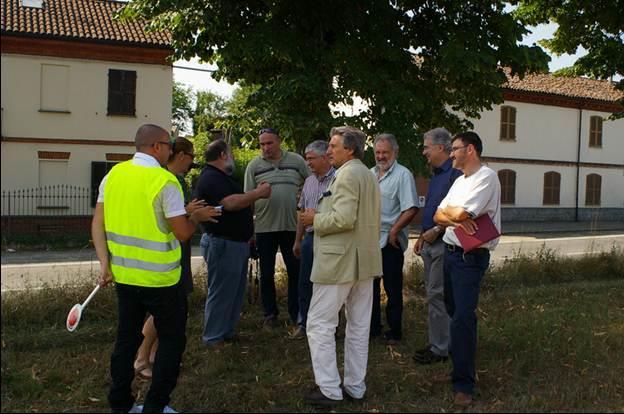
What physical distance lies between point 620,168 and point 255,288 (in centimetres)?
3348

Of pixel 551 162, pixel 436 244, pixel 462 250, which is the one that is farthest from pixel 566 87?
pixel 462 250

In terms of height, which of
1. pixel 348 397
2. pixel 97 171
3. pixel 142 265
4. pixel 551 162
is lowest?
pixel 348 397

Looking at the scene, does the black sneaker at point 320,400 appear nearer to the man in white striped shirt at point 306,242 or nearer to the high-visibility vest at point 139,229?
the high-visibility vest at point 139,229

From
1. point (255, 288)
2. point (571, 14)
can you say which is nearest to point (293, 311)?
point (255, 288)

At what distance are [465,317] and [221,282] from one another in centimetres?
234

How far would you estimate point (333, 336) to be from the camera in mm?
4512

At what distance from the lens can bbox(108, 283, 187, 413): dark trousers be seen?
13.5 ft

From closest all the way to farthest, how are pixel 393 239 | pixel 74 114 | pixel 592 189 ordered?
1. pixel 393 239
2. pixel 74 114
3. pixel 592 189

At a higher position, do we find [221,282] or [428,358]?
[221,282]

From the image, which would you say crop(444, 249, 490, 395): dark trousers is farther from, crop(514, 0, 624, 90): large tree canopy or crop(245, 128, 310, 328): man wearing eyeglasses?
crop(514, 0, 624, 90): large tree canopy

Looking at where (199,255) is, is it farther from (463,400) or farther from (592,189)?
(592,189)

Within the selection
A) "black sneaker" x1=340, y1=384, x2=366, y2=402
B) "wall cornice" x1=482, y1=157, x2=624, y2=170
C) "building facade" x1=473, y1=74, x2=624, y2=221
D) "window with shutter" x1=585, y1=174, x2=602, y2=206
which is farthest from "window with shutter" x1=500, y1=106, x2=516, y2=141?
"black sneaker" x1=340, y1=384, x2=366, y2=402

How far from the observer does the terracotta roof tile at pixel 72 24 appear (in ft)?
73.6

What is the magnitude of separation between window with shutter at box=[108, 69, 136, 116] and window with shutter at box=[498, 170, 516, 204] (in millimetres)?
17931
